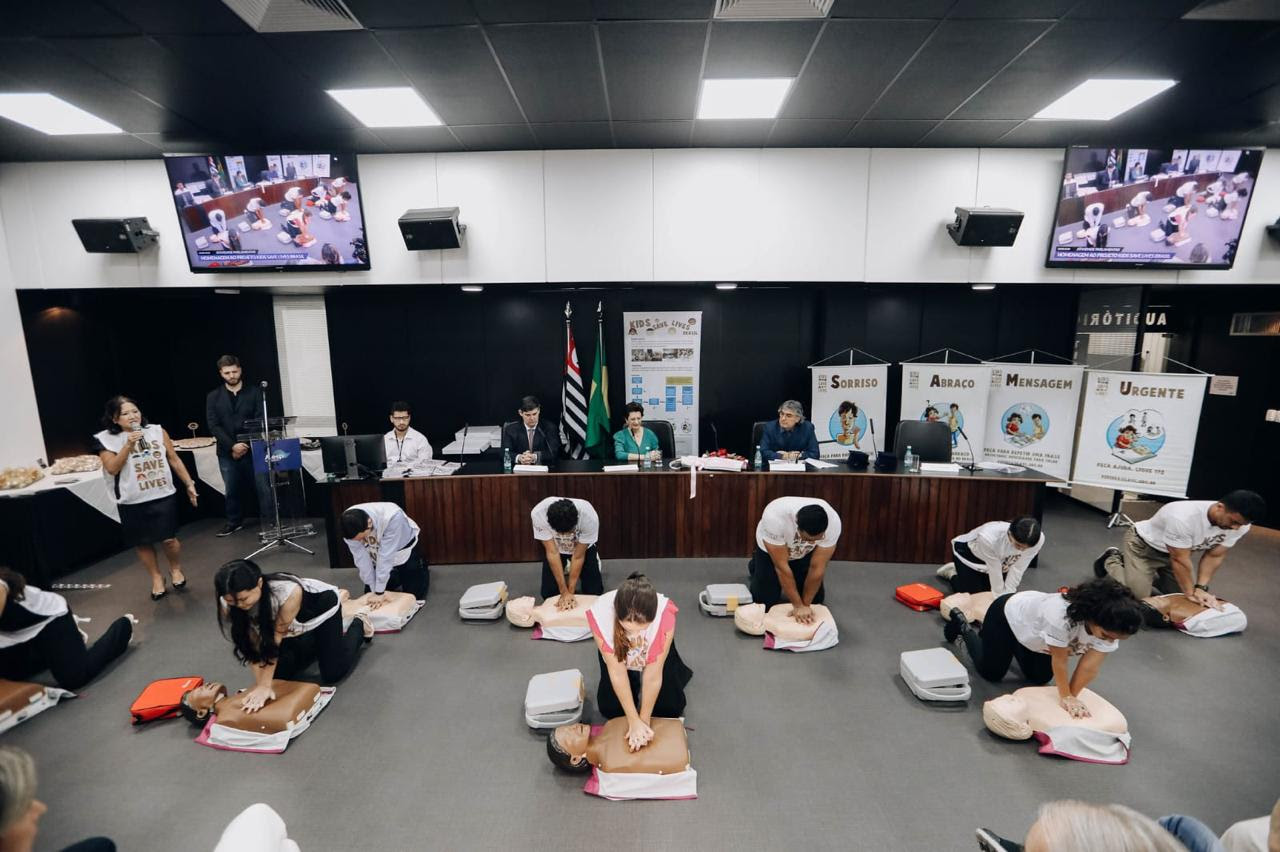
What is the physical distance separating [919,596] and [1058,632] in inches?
56.2

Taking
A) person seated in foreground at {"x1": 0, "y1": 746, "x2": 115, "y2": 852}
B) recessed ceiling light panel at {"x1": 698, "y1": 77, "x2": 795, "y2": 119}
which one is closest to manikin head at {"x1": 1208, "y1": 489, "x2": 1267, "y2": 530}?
recessed ceiling light panel at {"x1": 698, "y1": 77, "x2": 795, "y2": 119}

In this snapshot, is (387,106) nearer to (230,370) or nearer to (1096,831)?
(230,370)

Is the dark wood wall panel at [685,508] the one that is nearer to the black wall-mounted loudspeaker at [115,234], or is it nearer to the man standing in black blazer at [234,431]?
the man standing in black blazer at [234,431]

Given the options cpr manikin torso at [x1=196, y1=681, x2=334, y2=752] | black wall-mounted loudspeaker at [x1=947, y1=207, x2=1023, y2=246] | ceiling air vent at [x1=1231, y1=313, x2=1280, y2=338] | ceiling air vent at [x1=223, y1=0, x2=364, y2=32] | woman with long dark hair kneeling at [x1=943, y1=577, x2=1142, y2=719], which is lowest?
cpr manikin torso at [x1=196, y1=681, x2=334, y2=752]

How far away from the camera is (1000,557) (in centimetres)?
381

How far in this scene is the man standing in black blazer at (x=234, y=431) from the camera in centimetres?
547

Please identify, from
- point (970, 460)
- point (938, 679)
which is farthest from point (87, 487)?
point (970, 460)

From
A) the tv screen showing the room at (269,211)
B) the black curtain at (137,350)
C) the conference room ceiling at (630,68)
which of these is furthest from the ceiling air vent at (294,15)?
the black curtain at (137,350)

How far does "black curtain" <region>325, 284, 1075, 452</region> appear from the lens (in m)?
6.30

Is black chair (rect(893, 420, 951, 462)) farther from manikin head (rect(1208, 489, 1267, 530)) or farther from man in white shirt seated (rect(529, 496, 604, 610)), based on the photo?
man in white shirt seated (rect(529, 496, 604, 610))

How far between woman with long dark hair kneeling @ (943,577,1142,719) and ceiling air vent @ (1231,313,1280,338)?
17.4 feet

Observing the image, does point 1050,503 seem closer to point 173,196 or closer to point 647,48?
point 647,48

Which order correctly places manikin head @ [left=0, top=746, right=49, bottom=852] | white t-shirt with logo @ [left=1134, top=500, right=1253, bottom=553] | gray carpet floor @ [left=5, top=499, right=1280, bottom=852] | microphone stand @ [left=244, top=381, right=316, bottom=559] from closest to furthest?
manikin head @ [left=0, top=746, right=49, bottom=852], gray carpet floor @ [left=5, top=499, right=1280, bottom=852], white t-shirt with logo @ [left=1134, top=500, right=1253, bottom=553], microphone stand @ [left=244, top=381, right=316, bottom=559]

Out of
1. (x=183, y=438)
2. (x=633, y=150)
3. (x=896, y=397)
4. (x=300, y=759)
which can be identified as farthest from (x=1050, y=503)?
(x=183, y=438)
